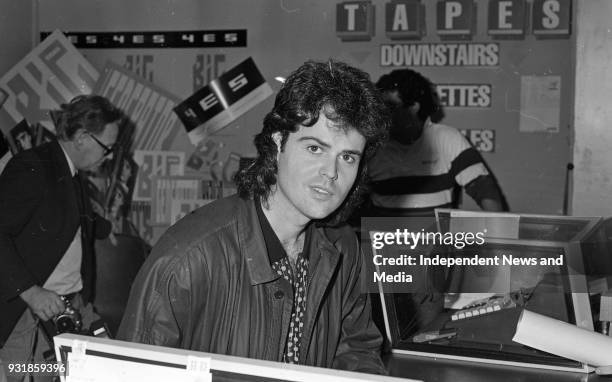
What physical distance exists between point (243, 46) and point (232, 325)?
10.3 ft

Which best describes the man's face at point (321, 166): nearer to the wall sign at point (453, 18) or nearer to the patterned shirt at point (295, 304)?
the patterned shirt at point (295, 304)

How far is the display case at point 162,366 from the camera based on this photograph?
2.82ft

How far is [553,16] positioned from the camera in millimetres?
3740

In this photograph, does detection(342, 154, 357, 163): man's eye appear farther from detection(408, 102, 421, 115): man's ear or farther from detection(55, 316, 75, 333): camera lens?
detection(408, 102, 421, 115): man's ear

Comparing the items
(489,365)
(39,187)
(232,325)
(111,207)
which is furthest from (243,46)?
(232,325)

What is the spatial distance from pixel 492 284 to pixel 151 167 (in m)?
2.79

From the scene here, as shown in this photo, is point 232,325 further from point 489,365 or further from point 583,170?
point 583,170

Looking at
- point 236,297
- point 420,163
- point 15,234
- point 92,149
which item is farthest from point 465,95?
point 236,297

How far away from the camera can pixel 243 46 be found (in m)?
4.28

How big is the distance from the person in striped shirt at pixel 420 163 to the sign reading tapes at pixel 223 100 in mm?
904

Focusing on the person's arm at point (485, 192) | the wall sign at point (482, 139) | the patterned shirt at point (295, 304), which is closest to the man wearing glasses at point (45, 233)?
the patterned shirt at point (295, 304)

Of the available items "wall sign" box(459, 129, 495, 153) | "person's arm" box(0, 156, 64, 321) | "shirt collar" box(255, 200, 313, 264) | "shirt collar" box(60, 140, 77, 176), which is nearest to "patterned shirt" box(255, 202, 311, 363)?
"shirt collar" box(255, 200, 313, 264)

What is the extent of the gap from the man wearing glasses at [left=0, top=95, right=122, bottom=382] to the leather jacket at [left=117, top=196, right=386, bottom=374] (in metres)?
1.47

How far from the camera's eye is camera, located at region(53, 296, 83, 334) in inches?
107
